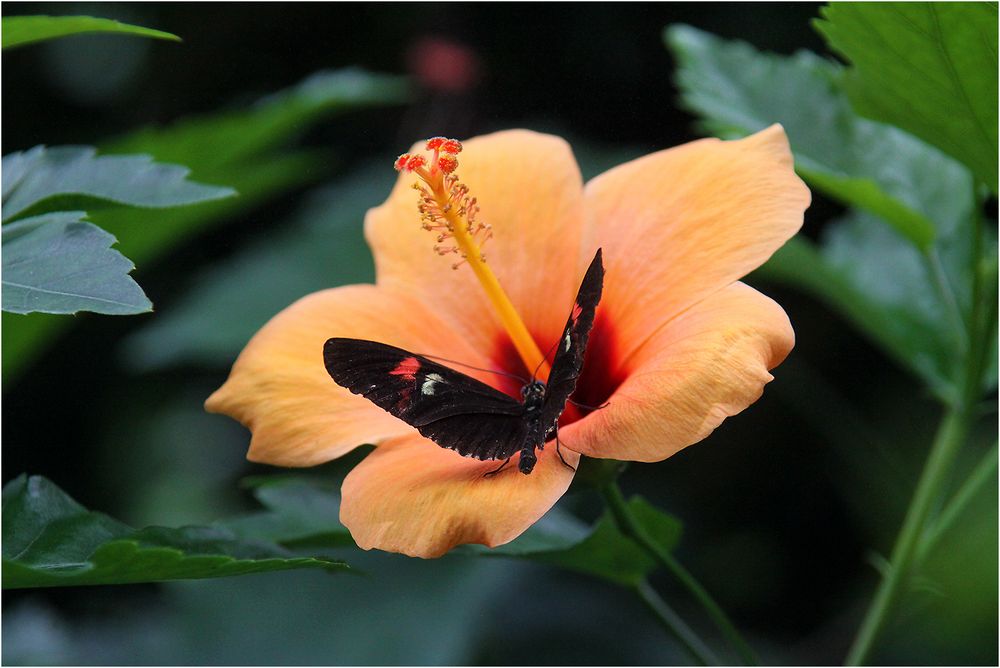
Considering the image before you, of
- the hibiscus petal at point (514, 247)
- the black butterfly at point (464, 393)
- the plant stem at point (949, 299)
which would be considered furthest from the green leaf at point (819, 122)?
the black butterfly at point (464, 393)

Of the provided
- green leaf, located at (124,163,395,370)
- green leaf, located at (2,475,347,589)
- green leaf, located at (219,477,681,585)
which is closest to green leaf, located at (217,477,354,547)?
green leaf, located at (219,477,681,585)

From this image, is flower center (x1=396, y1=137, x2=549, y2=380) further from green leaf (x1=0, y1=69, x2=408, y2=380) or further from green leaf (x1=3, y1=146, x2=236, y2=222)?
green leaf (x1=0, y1=69, x2=408, y2=380)

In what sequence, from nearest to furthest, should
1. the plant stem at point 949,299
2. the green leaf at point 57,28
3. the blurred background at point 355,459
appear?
the green leaf at point 57,28
the plant stem at point 949,299
the blurred background at point 355,459

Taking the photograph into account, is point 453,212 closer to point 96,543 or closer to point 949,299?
point 96,543

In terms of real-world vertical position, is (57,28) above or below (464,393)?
above

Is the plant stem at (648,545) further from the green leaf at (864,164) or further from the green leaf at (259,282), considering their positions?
the green leaf at (259,282)

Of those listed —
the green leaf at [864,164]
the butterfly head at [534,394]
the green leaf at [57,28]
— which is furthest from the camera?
the green leaf at [864,164]

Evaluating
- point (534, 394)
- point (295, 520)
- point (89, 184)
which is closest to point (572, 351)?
point (534, 394)
